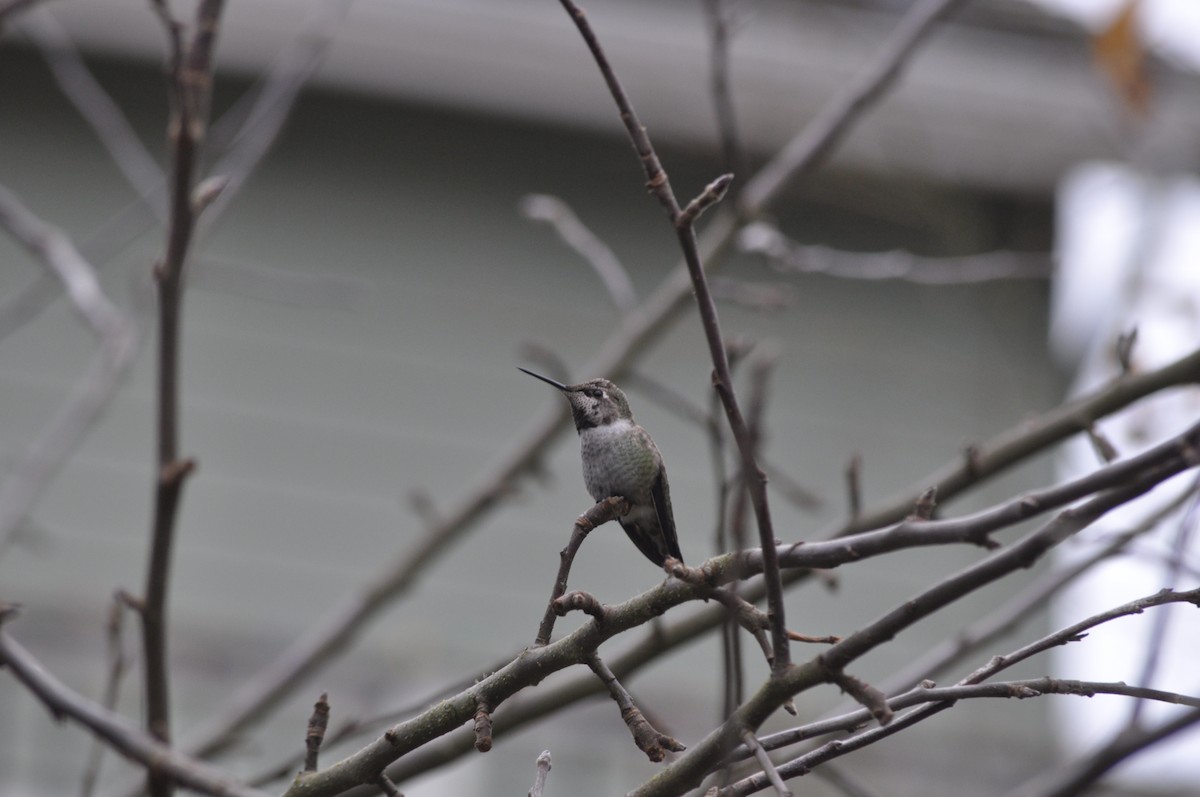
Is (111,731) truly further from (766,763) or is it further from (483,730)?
(766,763)

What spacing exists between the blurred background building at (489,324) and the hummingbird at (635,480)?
488cm

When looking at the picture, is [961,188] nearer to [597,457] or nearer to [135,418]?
[135,418]

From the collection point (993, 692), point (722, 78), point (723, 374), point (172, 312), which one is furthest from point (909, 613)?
point (722, 78)

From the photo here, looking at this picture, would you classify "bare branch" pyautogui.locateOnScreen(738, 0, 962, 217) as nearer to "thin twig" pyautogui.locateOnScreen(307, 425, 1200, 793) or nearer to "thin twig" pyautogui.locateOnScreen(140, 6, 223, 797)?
"thin twig" pyautogui.locateOnScreen(307, 425, 1200, 793)

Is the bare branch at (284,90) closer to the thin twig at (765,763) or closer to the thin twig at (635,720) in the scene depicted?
the thin twig at (635,720)

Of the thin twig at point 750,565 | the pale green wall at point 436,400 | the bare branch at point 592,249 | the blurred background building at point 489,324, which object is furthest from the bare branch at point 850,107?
the pale green wall at point 436,400

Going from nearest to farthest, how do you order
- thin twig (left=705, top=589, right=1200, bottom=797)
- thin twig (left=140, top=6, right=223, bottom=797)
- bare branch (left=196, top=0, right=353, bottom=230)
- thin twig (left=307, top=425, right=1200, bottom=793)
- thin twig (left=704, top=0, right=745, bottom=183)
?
thin twig (left=307, top=425, right=1200, bottom=793) → thin twig (left=705, top=589, right=1200, bottom=797) → thin twig (left=140, top=6, right=223, bottom=797) → thin twig (left=704, top=0, right=745, bottom=183) → bare branch (left=196, top=0, right=353, bottom=230)

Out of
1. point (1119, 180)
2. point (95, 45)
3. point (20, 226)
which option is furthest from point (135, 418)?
point (1119, 180)

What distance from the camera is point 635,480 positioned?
10.0ft

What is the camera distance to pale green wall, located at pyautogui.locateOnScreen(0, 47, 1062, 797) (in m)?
8.23

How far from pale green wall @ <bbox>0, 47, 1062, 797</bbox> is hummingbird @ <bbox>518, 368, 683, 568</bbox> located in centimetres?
514

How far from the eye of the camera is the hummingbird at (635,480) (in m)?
3.01

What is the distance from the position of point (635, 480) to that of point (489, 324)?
617 centimetres

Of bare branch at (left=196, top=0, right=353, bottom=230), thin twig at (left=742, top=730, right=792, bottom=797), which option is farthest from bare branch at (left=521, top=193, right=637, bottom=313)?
thin twig at (left=742, top=730, right=792, bottom=797)
